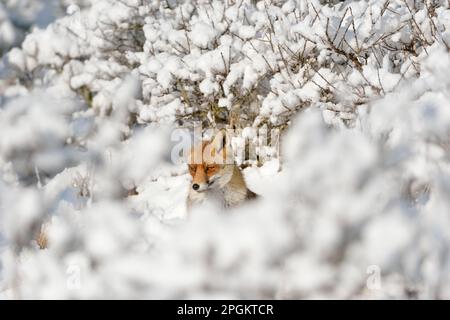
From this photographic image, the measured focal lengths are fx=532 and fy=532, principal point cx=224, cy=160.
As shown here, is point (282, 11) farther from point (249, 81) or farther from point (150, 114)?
point (150, 114)

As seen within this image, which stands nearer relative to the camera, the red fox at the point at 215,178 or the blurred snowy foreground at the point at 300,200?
the blurred snowy foreground at the point at 300,200

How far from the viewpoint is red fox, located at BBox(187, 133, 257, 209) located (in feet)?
14.5

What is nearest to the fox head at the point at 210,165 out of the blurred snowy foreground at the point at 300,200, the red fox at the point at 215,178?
the red fox at the point at 215,178

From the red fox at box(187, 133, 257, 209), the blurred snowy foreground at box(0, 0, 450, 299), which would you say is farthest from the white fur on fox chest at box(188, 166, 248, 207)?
the blurred snowy foreground at box(0, 0, 450, 299)

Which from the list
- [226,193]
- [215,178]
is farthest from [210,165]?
[226,193]

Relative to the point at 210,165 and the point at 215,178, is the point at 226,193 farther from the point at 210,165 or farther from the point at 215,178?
the point at 210,165

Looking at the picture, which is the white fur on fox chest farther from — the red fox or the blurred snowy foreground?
the blurred snowy foreground

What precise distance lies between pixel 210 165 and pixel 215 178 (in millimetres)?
119

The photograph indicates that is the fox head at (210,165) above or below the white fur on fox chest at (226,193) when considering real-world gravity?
above

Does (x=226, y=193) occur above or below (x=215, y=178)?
below

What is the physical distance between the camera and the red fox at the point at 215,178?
14.5 feet

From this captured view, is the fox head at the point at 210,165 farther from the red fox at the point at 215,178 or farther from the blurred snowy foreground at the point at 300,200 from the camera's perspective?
the blurred snowy foreground at the point at 300,200

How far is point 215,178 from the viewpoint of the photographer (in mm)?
4430
